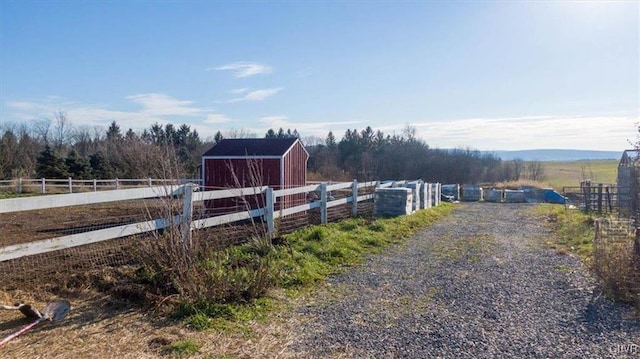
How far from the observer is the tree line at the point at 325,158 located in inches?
1372

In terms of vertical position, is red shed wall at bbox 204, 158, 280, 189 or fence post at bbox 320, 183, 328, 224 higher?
red shed wall at bbox 204, 158, 280, 189

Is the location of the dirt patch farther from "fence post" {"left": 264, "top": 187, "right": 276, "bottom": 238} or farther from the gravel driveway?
the gravel driveway

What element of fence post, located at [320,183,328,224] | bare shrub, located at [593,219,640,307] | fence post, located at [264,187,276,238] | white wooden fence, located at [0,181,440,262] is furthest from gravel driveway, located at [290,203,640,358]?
fence post, located at [320,183,328,224]

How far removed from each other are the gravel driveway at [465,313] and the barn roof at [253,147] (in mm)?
8690

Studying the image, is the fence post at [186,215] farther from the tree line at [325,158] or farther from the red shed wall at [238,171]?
the tree line at [325,158]

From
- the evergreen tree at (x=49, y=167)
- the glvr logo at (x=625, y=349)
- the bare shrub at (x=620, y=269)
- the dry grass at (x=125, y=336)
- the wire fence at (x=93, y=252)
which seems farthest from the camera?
the evergreen tree at (x=49, y=167)

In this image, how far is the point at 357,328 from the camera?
4391mm

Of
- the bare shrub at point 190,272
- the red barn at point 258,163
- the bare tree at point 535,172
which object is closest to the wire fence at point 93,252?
the bare shrub at point 190,272

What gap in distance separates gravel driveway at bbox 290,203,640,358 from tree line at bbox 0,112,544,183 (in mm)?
28896

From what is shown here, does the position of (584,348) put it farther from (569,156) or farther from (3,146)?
(569,156)

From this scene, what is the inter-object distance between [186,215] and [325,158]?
43.3 metres

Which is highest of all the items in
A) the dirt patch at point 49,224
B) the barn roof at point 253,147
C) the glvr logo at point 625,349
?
the barn roof at point 253,147

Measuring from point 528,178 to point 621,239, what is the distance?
134ft

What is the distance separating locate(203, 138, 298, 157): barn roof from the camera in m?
15.9
